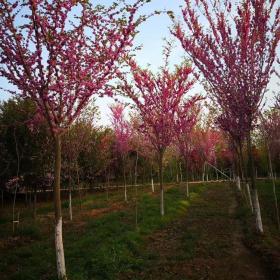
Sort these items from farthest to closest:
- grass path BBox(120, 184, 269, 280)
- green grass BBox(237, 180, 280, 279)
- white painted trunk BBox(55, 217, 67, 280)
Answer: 1. green grass BBox(237, 180, 280, 279)
2. grass path BBox(120, 184, 269, 280)
3. white painted trunk BBox(55, 217, 67, 280)

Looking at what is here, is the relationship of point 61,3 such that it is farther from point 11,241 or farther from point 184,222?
point 184,222

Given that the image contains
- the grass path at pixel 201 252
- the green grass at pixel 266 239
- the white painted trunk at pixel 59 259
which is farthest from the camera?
the green grass at pixel 266 239

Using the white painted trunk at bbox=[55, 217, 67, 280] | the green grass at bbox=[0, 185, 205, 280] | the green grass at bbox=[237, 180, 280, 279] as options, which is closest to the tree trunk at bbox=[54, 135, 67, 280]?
the white painted trunk at bbox=[55, 217, 67, 280]

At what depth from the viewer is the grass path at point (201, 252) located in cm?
852

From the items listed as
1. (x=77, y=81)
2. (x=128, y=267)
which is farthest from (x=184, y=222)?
(x=77, y=81)

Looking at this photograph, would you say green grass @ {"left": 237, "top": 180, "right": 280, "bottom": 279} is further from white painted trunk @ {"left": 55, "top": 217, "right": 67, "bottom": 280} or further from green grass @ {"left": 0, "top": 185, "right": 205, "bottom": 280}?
white painted trunk @ {"left": 55, "top": 217, "right": 67, "bottom": 280}

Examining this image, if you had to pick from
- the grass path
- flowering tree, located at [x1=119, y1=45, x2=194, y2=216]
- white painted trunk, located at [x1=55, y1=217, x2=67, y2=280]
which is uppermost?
flowering tree, located at [x1=119, y1=45, x2=194, y2=216]

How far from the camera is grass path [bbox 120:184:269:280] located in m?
8.52

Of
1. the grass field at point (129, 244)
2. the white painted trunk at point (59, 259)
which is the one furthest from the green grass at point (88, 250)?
the white painted trunk at point (59, 259)

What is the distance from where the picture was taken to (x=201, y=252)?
A: 10.3m

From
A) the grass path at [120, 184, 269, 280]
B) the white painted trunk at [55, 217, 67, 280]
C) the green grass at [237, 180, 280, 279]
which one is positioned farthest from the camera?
the green grass at [237, 180, 280, 279]

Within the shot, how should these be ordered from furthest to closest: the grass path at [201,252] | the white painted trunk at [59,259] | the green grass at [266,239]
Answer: the green grass at [266,239]
the grass path at [201,252]
the white painted trunk at [59,259]

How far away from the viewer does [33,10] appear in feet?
24.8

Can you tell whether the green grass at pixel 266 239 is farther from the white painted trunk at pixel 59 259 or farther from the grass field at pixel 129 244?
the white painted trunk at pixel 59 259
